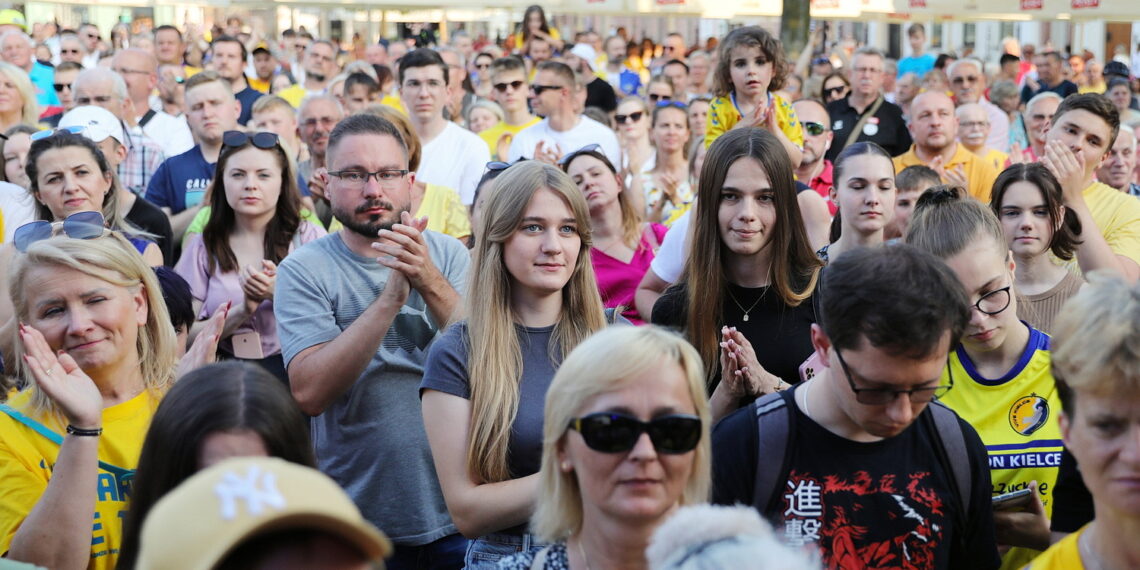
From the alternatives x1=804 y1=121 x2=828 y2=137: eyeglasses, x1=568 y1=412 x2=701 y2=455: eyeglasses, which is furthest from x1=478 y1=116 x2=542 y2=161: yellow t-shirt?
x1=568 y1=412 x2=701 y2=455: eyeglasses

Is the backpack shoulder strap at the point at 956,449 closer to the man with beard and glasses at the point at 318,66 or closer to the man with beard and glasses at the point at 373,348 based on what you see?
the man with beard and glasses at the point at 373,348

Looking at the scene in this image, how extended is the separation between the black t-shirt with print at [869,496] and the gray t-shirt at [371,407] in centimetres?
138

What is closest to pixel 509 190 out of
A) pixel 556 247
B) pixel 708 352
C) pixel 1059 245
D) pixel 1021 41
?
pixel 556 247

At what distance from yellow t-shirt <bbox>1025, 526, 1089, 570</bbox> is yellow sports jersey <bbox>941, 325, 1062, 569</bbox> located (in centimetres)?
76

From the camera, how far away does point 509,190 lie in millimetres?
3443

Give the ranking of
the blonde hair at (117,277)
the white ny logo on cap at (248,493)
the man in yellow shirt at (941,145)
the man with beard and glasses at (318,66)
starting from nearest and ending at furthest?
the white ny logo on cap at (248,493) → the blonde hair at (117,277) → the man in yellow shirt at (941,145) → the man with beard and glasses at (318,66)

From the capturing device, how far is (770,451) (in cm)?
267

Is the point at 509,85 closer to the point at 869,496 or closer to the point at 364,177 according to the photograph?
the point at 364,177

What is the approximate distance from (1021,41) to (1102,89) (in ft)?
52.5

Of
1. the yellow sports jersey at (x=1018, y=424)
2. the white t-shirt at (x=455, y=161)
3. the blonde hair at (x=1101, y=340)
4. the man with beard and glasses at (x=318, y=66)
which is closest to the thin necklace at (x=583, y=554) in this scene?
the blonde hair at (x=1101, y=340)

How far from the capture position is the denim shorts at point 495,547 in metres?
3.18

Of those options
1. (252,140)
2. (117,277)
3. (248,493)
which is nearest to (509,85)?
(252,140)

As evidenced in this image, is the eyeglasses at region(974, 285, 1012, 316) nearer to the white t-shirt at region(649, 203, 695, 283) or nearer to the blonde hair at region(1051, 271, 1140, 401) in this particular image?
the blonde hair at region(1051, 271, 1140, 401)

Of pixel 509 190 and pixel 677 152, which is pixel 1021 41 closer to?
pixel 677 152
